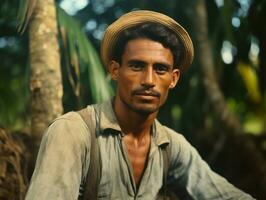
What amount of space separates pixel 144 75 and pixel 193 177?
2.14 ft

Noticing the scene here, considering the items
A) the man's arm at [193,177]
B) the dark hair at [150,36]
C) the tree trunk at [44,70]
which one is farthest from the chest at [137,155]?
the tree trunk at [44,70]

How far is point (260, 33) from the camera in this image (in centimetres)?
524

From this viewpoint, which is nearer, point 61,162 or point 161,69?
point 61,162

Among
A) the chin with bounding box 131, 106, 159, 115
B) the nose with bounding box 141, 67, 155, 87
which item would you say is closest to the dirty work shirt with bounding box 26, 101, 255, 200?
the chin with bounding box 131, 106, 159, 115

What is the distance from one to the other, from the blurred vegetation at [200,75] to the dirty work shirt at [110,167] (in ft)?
6.74

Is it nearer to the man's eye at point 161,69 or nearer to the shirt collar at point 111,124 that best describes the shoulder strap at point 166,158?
the shirt collar at point 111,124

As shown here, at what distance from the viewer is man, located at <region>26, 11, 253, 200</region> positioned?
230 centimetres

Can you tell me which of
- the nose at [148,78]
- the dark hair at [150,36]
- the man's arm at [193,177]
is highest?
the dark hair at [150,36]

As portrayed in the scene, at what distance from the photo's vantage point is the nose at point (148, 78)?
2422 millimetres

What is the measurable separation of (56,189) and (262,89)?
3.48 metres

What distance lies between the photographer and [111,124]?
2.53m

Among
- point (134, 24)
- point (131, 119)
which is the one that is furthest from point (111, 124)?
point (134, 24)

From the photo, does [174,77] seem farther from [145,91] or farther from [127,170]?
[127,170]

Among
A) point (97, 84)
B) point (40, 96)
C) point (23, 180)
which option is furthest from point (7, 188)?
point (97, 84)
